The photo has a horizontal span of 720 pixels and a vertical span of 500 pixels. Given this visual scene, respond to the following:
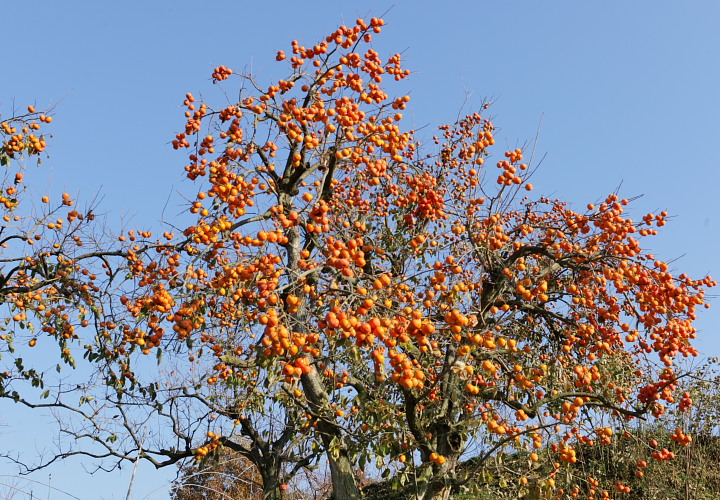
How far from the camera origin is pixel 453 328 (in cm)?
488

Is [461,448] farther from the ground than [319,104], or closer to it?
closer to it

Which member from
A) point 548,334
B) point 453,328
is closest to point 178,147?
point 453,328

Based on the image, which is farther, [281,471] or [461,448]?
[281,471]

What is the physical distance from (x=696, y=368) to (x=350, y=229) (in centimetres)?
708

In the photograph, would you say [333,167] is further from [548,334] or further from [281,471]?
[281,471]

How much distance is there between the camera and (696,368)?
1050 cm

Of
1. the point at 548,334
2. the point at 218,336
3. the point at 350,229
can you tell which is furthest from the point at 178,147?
the point at 548,334

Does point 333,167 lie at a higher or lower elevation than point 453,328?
higher

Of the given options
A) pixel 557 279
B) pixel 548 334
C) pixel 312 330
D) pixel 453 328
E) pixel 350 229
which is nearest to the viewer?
pixel 453 328

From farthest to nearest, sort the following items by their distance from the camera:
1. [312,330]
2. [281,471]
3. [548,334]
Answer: [281,471]
[548,334]
[312,330]

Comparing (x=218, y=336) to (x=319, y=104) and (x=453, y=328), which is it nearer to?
(x=319, y=104)

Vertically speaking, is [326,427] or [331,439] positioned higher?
[326,427]

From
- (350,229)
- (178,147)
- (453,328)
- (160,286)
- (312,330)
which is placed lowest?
(453,328)

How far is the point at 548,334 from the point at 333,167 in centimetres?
362
